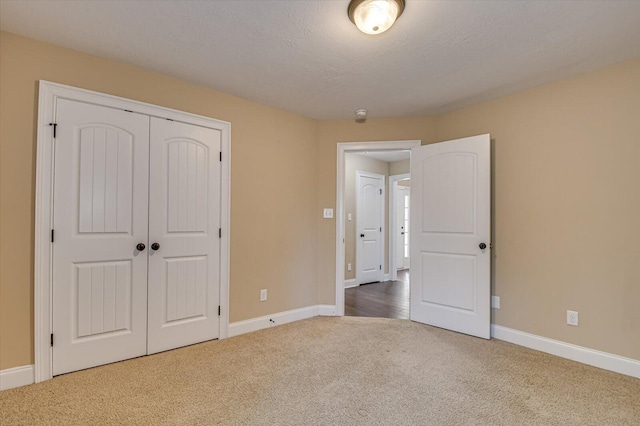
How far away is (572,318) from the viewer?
262 cm

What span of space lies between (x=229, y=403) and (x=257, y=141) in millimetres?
2411

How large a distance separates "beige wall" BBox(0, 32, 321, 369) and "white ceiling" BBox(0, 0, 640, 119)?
0.16 meters

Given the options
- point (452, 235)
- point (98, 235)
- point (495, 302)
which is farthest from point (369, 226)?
point (98, 235)

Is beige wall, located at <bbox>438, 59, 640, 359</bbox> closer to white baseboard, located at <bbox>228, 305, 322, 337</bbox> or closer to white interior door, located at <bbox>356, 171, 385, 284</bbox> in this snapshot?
white baseboard, located at <bbox>228, 305, 322, 337</bbox>

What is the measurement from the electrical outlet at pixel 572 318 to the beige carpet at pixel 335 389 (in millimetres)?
323

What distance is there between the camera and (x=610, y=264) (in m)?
2.45

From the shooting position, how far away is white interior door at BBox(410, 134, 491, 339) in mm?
3076

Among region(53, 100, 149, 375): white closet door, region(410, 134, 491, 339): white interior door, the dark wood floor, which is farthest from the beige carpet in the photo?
the dark wood floor

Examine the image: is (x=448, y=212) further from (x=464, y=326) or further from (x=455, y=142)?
(x=464, y=326)

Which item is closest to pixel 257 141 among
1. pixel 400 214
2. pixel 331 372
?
pixel 331 372

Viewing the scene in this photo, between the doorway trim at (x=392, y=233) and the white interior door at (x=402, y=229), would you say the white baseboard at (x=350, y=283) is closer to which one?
the doorway trim at (x=392, y=233)

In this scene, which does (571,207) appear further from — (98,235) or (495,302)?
(98,235)

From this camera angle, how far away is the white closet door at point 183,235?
2660 millimetres

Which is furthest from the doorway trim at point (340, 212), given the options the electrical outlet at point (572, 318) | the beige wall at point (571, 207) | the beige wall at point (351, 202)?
the electrical outlet at point (572, 318)
